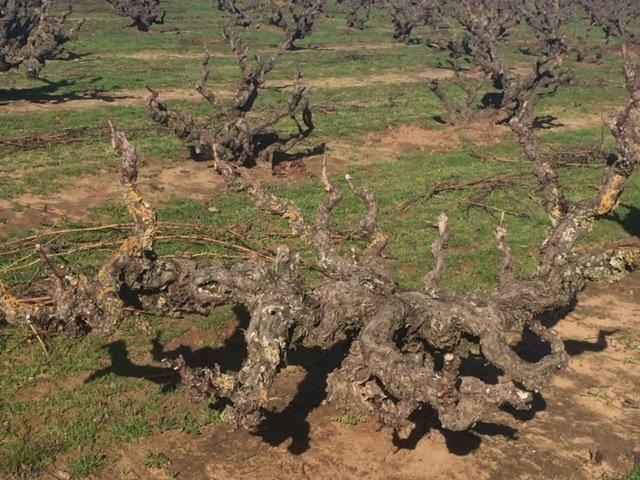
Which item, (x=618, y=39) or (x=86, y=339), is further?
(x=618, y=39)

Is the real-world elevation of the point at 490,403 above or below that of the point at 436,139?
above

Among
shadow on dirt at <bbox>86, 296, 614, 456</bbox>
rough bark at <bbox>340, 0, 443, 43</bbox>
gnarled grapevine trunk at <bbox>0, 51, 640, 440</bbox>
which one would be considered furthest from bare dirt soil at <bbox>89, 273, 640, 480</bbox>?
rough bark at <bbox>340, 0, 443, 43</bbox>

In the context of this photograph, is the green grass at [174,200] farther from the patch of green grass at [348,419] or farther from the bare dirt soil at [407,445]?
the bare dirt soil at [407,445]

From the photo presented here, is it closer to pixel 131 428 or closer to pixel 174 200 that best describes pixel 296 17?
pixel 174 200

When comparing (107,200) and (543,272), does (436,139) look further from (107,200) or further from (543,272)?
(543,272)

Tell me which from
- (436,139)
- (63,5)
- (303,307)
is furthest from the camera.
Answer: (63,5)

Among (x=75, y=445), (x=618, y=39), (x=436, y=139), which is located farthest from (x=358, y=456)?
(x=618, y=39)

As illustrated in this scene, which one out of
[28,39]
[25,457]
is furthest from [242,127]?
[25,457]
